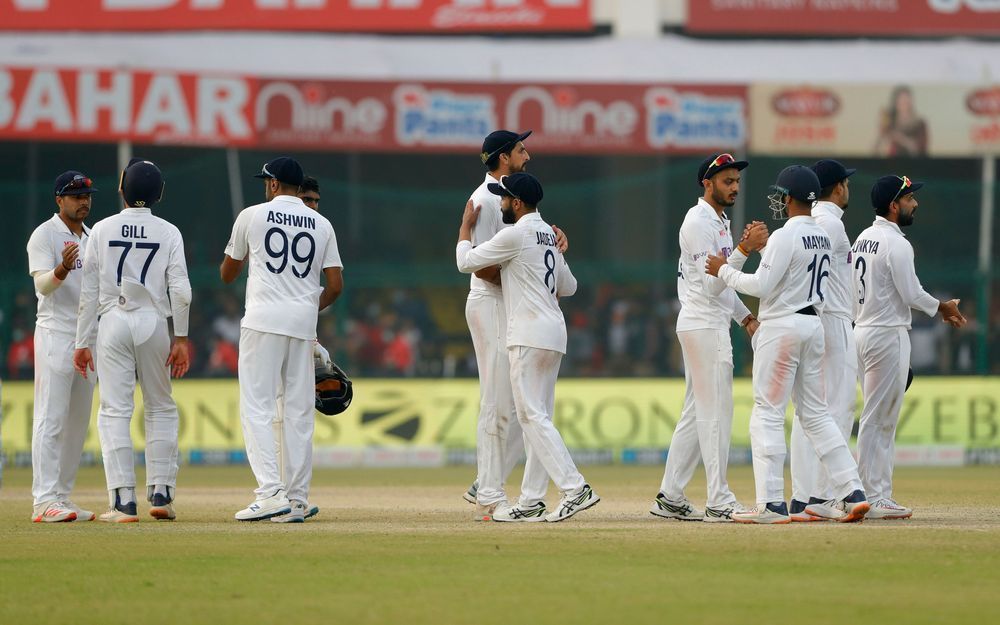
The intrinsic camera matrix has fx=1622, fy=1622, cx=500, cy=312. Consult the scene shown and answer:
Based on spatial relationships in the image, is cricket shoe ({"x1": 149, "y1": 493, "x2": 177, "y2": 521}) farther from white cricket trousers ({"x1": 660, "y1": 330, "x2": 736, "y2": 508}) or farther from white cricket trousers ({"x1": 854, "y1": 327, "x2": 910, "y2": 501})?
white cricket trousers ({"x1": 854, "y1": 327, "x2": 910, "y2": 501})

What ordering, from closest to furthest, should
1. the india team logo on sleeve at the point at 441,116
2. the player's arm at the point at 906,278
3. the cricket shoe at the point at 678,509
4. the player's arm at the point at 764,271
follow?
the player's arm at the point at 764,271 < the cricket shoe at the point at 678,509 < the player's arm at the point at 906,278 < the india team logo on sleeve at the point at 441,116

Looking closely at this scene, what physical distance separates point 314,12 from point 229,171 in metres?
5.44

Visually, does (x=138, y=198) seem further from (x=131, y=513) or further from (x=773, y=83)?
(x=773, y=83)

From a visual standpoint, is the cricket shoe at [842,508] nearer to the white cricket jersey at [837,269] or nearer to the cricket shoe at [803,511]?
the cricket shoe at [803,511]

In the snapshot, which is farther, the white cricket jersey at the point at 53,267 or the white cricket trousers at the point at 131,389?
the white cricket jersey at the point at 53,267

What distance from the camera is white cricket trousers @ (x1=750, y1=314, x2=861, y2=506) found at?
1054 centimetres

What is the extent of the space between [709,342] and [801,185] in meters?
1.20

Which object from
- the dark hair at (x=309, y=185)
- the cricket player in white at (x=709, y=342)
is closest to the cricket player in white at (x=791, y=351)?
the cricket player in white at (x=709, y=342)

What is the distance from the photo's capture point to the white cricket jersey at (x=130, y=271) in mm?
11070

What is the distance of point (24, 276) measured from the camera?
21.2 m

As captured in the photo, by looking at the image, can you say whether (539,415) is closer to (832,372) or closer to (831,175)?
(832,372)

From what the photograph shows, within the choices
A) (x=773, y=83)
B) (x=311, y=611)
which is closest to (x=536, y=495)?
(x=311, y=611)

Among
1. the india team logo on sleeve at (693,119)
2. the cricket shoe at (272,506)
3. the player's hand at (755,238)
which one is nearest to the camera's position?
the player's hand at (755,238)

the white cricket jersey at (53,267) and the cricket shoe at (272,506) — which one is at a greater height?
the white cricket jersey at (53,267)
